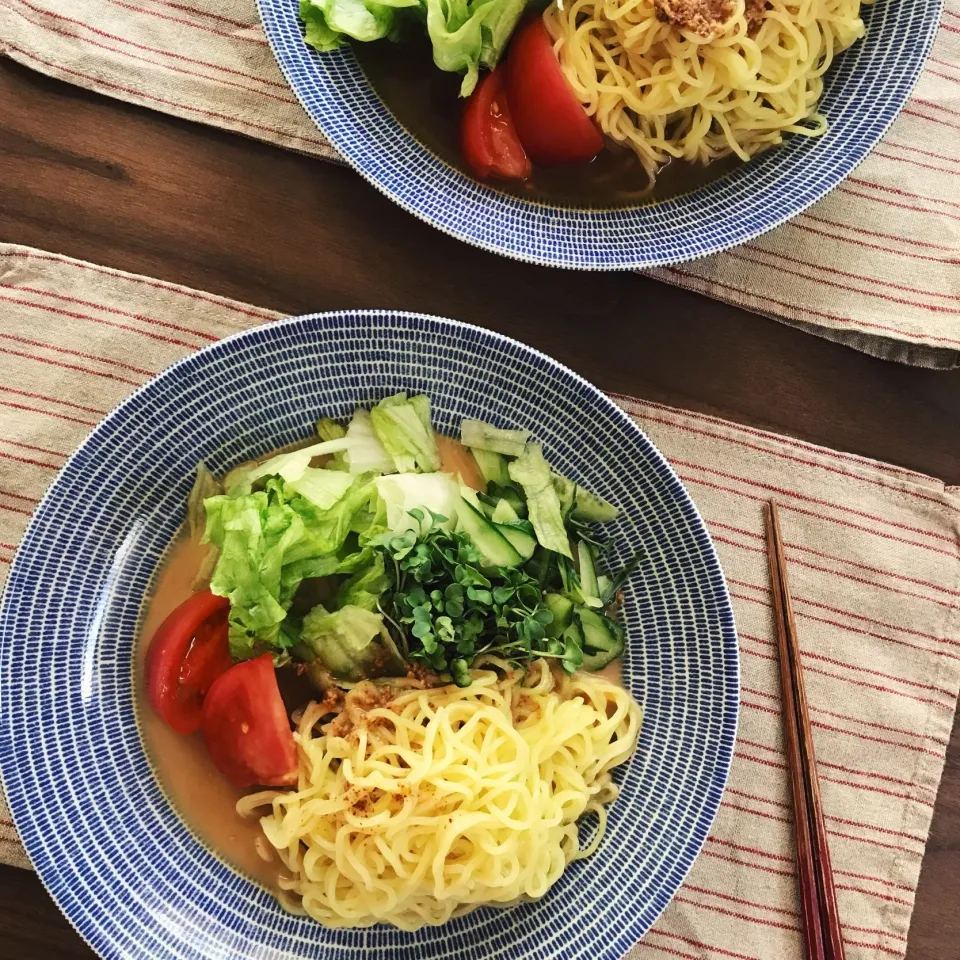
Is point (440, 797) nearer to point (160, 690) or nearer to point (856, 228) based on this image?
point (160, 690)

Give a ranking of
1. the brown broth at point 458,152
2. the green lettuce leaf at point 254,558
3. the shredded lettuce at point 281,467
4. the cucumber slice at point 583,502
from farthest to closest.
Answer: the brown broth at point 458,152, the cucumber slice at point 583,502, the shredded lettuce at point 281,467, the green lettuce leaf at point 254,558

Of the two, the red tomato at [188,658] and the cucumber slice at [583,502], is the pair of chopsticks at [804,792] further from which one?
the red tomato at [188,658]

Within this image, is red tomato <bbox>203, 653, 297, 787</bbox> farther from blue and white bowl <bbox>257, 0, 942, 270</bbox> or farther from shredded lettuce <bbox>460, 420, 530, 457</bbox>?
blue and white bowl <bbox>257, 0, 942, 270</bbox>

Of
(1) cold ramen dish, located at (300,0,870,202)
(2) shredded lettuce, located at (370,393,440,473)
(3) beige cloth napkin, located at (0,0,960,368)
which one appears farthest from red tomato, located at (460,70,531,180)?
(2) shredded lettuce, located at (370,393,440,473)

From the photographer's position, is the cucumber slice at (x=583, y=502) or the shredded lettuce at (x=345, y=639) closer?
the shredded lettuce at (x=345, y=639)

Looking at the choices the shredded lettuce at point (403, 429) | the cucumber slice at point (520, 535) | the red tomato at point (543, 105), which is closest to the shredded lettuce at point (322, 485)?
the shredded lettuce at point (403, 429)

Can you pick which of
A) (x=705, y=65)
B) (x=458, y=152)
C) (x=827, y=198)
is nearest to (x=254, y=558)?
(x=458, y=152)

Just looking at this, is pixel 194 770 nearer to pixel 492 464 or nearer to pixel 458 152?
pixel 492 464
